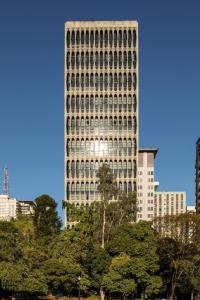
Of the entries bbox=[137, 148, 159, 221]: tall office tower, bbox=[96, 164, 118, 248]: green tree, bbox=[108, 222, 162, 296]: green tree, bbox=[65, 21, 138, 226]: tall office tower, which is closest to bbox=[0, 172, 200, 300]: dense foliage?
bbox=[108, 222, 162, 296]: green tree

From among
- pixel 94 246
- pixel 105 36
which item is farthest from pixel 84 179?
pixel 94 246

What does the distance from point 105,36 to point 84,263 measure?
77036mm

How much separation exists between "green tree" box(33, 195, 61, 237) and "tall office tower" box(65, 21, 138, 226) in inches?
1407

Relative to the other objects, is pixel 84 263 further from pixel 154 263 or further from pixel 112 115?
pixel 112 115

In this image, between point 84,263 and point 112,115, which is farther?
point 112,115

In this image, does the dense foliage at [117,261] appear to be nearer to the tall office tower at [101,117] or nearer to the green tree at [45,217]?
the green tree at [45,217]

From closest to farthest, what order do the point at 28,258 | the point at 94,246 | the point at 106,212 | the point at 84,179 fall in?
the point at 28,258, the point at 94,246, the point at 106,212, the point at 84,179

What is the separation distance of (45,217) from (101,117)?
152ft

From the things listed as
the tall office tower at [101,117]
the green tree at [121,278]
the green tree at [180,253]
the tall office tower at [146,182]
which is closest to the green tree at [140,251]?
the green tree at [121,278]

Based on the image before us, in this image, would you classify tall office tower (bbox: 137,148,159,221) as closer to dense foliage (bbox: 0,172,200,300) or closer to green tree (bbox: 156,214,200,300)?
dense foliage (bbox: 0,172,200,300)

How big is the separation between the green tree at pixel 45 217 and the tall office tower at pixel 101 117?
1407 inches

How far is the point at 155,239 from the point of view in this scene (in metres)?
79.8

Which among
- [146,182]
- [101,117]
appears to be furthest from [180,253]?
[146,182]

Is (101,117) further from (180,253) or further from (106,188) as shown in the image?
(180,253)
